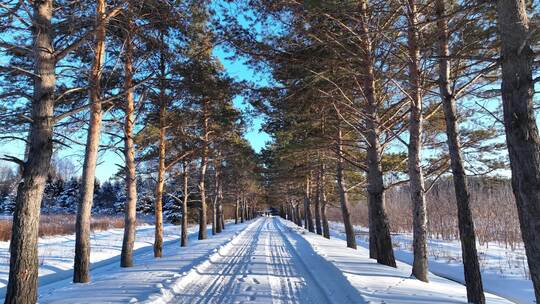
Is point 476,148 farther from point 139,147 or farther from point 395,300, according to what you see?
point 139,147

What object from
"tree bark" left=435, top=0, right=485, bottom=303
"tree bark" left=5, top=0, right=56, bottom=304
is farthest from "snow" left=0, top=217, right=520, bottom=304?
"tree bark" left=5, top=0, right=56, bottom=304

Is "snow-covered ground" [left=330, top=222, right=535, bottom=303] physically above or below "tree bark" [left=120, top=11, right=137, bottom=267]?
below

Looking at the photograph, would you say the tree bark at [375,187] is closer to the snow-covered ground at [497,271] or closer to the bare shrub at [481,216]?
the snow-covered ground at [497,271]

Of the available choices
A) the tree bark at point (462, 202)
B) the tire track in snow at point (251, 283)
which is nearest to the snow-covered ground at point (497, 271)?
the tree bark at point (462, 202)

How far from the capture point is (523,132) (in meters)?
4.24

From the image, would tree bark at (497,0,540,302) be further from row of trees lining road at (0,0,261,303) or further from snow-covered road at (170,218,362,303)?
row of trees lining road at (0,0,261,303)

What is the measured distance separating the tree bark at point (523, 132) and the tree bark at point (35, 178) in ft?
20.2

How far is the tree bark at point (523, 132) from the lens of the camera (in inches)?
164

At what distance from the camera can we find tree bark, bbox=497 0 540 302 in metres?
4.17

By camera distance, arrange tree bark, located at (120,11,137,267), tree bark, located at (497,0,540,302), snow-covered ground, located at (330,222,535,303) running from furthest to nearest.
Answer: snow-covered ground, located at (330,222,535,303), tree bark, located at (120,11,137,267), tree bark, located at (497,0,540,302)

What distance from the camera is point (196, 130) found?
1986cm

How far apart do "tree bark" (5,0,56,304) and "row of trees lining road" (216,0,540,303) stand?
4.26m

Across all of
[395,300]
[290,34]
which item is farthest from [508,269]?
[290,34]

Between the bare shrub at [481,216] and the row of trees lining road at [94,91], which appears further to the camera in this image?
the bare shrub at [481,216]
